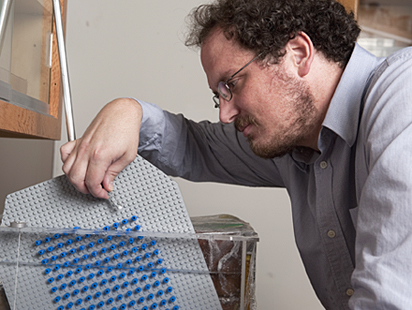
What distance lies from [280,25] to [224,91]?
192mm

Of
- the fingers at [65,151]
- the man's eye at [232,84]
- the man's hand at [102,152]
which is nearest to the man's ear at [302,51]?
the man's eye at [232,84]

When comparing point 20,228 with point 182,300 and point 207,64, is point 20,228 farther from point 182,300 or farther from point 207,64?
point 207,64

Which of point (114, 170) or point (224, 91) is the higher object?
point (224, 91)

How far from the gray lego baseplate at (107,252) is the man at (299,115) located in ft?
0.19

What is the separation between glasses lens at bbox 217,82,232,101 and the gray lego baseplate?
272mm

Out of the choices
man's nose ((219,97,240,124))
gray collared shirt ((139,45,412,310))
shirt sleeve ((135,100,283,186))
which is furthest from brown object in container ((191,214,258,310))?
shirt sleeve ((135,100,283,186))

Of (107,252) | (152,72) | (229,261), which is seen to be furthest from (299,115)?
(152,72)

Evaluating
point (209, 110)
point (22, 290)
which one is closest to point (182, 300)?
point (22, 290)

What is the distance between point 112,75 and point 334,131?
112cm

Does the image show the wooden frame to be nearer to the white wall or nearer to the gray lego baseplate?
the gray lego baseplate

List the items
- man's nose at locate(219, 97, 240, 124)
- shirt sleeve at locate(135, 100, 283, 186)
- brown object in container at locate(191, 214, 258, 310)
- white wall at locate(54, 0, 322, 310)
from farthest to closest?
white wall at locate(54, 0, 322, 310) < shirt sleeve at locate(135, 100, 283, 186) < man's nose at locate(219, 97, 240, 124) < brown object in container at locate(191, 214, 258, 310)

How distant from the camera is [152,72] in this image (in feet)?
5.72

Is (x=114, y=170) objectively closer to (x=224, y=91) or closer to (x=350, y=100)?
(x=224, y=91)

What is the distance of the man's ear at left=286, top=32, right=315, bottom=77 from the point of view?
0.95 m
